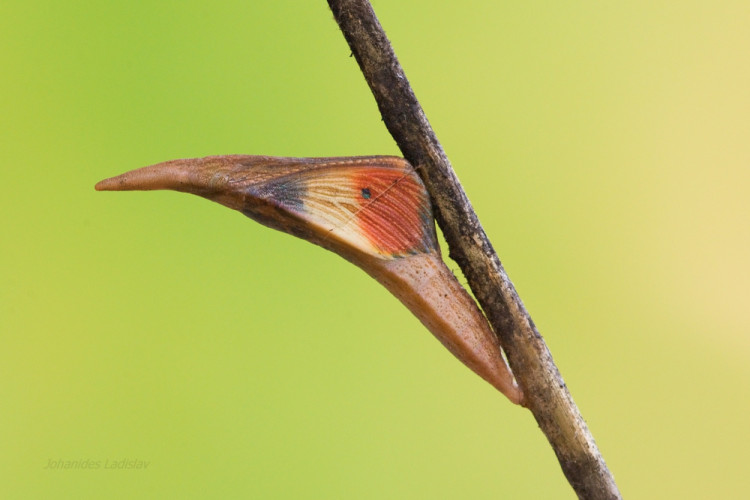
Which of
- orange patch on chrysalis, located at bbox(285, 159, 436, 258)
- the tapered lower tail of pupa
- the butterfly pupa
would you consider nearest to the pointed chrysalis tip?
the butterfly pupa

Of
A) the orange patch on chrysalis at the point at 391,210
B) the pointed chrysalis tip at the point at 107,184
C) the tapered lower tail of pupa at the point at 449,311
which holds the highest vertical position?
the pointed chrysalis tip at the point at 107,184

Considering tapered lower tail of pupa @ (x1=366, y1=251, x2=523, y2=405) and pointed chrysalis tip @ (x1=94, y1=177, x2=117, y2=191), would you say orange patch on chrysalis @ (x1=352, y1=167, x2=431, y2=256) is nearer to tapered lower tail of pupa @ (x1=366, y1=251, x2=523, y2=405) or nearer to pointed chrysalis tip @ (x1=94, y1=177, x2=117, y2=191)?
tapered lower tail of pupa @ (x1=366, y1=251, x2=523, y2=405)

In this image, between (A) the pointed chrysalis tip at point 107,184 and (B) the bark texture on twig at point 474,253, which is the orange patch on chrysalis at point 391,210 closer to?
(B) the bark texture on twig at point 474,253

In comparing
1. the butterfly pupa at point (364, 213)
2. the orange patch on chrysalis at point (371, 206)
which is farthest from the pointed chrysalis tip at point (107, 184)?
the orange patch on chrysalis at point (371, 206)

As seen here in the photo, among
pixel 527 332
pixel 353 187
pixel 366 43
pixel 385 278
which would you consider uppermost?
pixel 366 43

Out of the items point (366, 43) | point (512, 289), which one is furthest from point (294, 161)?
point (512, 289)

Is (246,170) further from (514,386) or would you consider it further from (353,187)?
(514,386)
